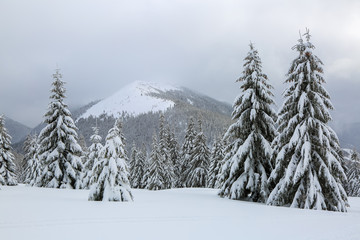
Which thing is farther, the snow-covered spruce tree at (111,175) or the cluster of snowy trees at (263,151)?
the cluster of snowy trees at (263,151)

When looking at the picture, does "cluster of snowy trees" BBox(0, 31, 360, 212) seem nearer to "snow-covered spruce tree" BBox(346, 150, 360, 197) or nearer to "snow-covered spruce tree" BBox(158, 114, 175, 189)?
"snow-covered spruce tree" BBox(158, 114, 175, 189)

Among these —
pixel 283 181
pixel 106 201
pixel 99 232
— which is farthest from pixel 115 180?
pixel 283 181

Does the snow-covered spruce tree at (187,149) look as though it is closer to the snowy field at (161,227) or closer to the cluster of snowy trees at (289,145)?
the cluster of snowy trees at (289,145)

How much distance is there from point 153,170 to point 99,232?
38304 millimetres

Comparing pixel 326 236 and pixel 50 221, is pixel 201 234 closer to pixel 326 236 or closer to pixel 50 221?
pixel 326 236

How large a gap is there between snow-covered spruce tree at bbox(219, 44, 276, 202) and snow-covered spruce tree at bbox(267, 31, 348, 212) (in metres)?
1.46


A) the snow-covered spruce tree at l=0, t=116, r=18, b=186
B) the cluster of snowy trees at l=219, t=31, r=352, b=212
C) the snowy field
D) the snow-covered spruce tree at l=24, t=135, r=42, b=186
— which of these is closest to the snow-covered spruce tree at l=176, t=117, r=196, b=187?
the snow-covered spruce tree at l=24, t=135, r=42, b=186

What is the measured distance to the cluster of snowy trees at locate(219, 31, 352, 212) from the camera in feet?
47.9

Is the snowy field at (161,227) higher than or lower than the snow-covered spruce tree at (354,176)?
lower

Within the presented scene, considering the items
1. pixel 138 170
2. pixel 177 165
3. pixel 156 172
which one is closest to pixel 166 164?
pixel 156 172

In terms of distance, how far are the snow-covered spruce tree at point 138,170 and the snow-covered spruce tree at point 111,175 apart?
119 ft

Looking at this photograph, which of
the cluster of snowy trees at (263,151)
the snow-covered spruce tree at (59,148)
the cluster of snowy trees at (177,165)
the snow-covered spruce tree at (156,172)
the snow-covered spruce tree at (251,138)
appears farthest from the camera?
the cluster of snowy trees at (177,165)

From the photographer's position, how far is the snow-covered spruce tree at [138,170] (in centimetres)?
5094

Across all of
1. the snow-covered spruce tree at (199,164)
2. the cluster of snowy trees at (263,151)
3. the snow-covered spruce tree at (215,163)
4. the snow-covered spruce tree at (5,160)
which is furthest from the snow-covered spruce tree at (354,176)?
the snow-covered spruce tree at (5,160)
